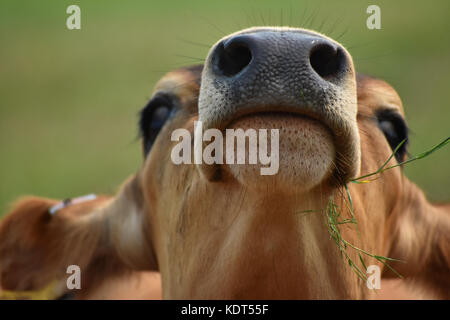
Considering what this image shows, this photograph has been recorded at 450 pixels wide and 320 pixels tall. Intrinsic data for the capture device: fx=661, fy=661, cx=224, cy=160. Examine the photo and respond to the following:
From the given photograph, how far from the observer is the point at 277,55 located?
119 inches

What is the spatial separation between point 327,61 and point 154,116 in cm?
184

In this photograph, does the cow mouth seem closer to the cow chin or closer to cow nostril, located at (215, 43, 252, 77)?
the cow chin

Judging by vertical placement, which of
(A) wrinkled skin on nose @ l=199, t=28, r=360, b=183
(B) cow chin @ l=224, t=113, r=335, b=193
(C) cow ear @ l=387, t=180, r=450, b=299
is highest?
(A) wrinkled skin on nose @ l=199, t=28, r=360, b=183

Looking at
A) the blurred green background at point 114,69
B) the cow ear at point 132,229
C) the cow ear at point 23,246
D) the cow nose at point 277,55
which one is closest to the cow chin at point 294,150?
the cow nose at point 277,55

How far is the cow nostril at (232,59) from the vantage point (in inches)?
122

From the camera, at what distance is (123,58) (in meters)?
13.1

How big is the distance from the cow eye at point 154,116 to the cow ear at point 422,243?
1.83 meters

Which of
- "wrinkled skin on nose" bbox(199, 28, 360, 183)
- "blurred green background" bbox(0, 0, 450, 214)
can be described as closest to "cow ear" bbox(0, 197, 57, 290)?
"wrinkled skin on nose" bbox(199, 28, 360, 183)

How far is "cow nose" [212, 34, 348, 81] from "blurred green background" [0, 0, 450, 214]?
7.20 meters

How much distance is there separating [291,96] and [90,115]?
9.18 metres

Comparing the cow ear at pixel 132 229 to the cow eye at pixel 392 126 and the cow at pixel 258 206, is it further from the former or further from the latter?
the cow eye at pixel 392 126

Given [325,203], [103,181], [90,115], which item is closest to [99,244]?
[325,203]

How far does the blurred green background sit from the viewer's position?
1097 cm
